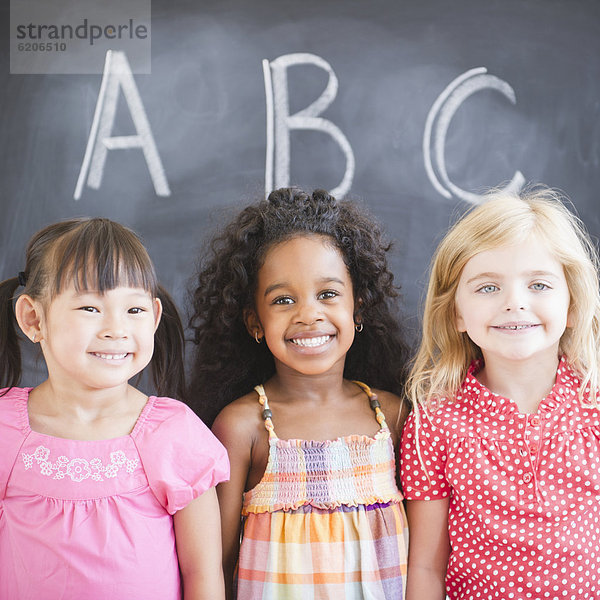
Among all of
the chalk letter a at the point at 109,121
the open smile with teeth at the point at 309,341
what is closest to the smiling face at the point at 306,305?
the open smile with teeth at the point at 309,341

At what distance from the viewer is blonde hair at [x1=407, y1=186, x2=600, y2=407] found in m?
1.32

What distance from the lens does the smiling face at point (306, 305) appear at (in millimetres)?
1363

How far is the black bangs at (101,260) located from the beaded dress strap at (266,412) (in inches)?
12.0

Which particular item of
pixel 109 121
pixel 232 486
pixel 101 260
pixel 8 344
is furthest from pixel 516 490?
pixel 109 121

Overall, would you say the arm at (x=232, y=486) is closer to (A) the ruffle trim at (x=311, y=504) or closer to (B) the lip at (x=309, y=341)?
(A) the ruffle trim at (x=311, y=504)

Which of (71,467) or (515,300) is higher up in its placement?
(515,300)

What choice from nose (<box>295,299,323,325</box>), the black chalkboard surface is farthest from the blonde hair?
the black chalkboard surface

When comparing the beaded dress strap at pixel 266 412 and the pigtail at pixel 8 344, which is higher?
the pigtail at pixel 8 344

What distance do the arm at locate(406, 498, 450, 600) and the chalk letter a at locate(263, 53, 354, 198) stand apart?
0.79 m

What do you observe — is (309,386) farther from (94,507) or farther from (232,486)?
(94,507)

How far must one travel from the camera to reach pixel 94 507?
3.76ft

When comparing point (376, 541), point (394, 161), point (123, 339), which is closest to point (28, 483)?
point (123, 339)

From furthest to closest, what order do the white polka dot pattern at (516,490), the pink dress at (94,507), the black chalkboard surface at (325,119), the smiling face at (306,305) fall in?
the black chalkboard surface at (325,119) → the smiling face at (306,305) → the white polka dot pattern at (516,490) → the pink dress at (94,507)

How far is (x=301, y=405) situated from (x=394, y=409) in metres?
0.18
